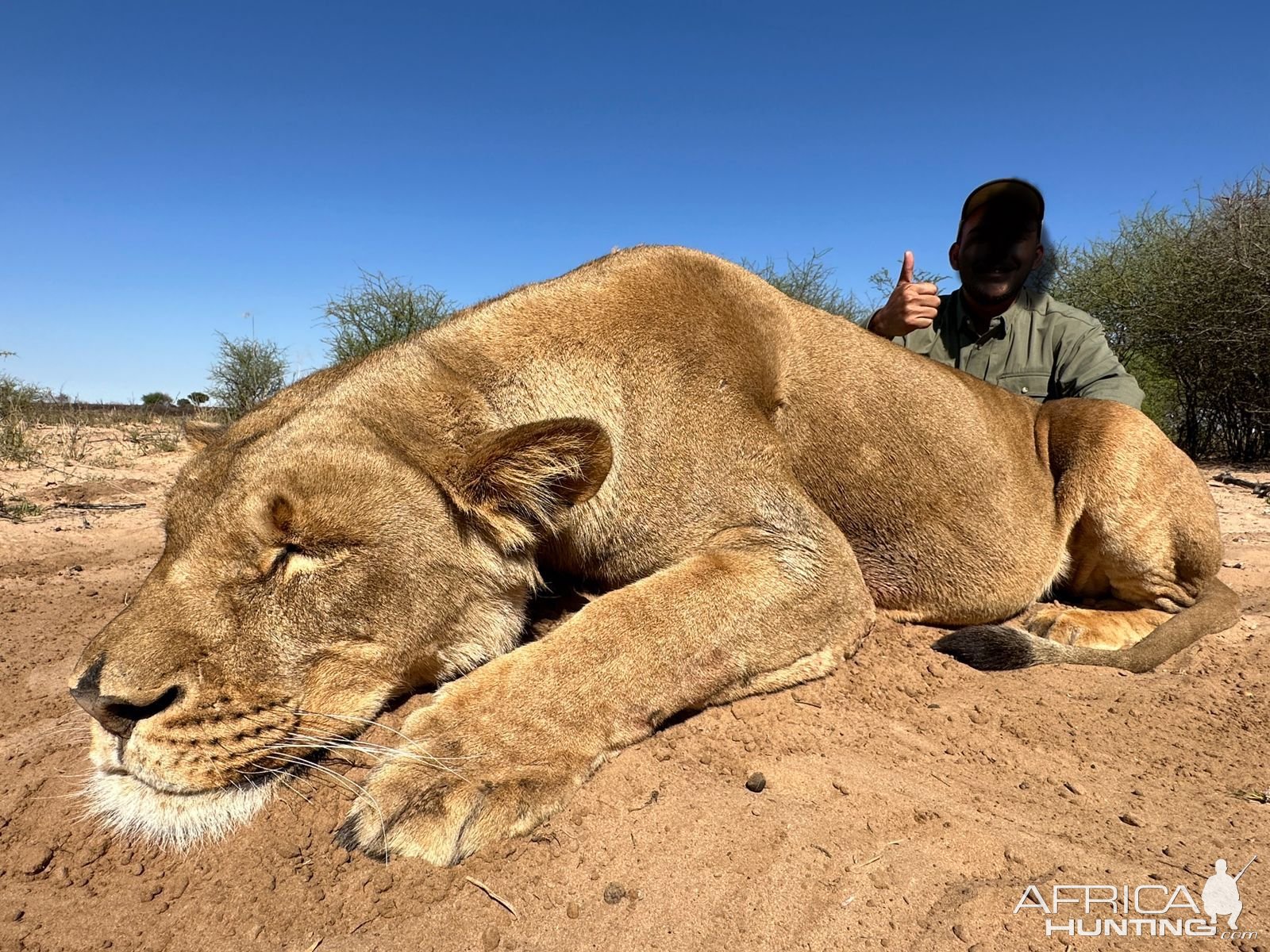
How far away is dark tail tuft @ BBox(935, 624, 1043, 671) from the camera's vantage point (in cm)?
364

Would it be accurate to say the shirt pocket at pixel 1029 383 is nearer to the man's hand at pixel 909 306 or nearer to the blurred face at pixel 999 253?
the blurred face at pixel 999 253

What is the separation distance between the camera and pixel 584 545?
3.21 m

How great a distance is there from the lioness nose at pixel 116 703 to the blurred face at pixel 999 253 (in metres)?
6.93

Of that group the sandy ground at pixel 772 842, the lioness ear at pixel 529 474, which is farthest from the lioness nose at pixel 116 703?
the lioness ear at pixel 529 474

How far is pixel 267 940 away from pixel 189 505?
1450mm

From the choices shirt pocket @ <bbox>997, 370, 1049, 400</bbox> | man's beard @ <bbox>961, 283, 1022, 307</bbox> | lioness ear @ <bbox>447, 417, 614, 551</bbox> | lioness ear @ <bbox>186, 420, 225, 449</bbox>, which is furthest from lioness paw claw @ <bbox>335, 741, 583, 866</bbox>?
man's beard @ <bbox>961, 283, 1022, 307</bbox>

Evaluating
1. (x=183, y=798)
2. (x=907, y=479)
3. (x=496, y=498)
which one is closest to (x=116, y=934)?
(x=183, y=798)

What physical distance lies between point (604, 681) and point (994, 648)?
222 cm

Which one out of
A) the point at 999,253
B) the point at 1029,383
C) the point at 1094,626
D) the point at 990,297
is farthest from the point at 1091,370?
the point at 1094,626

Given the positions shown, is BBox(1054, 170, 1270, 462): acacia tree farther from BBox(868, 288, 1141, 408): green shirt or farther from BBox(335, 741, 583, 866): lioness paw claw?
BBox(335, 741, 583, 866): lioness paw claw

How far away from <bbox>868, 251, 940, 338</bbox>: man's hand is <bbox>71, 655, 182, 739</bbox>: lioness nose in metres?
5.75

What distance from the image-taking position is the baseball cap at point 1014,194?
21.7ft

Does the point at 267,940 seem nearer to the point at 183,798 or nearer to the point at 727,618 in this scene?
the point at 183,798

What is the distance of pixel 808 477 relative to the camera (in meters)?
3.86
